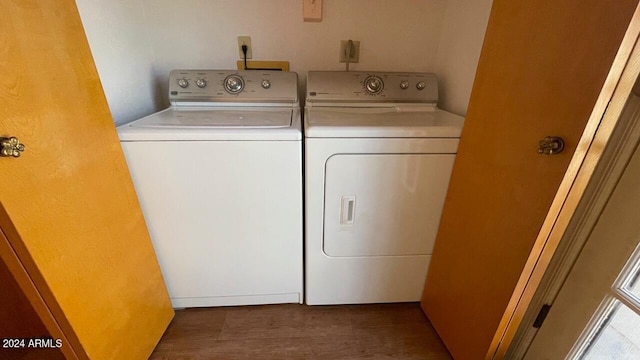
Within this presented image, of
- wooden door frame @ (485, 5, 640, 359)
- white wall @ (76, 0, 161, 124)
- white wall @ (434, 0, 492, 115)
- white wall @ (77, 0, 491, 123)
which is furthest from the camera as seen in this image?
white wall @ (77, 0, 491, 123)

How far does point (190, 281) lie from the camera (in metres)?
1.26

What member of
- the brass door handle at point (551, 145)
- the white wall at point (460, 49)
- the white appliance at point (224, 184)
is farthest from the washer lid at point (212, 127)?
the white wall at point (460, 49)

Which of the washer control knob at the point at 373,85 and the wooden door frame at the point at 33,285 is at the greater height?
the washer control knob at the point at 373,85

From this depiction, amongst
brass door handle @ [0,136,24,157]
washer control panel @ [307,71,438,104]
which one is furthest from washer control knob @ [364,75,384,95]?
brass door handle @ [0,136,24,157]

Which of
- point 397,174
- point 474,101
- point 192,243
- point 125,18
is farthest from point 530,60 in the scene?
point 125,18

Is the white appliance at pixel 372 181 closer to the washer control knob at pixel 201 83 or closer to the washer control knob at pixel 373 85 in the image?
the washer control knob at pixel 373 85

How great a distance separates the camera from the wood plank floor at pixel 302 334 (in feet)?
3.83

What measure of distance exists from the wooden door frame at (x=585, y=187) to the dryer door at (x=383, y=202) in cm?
42

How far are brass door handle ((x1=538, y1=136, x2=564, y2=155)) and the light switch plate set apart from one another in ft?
4.27

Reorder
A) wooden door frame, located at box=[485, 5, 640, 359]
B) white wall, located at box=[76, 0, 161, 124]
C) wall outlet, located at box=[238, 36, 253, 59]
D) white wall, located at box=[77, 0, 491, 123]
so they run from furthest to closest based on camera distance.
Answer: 1. wall outlet, located at box=[238, 36, 253, 59]
2. white wall, located at box=[77, 0, 491, 123]
3. white wall, located at box=[76, 0, 161, 124]
4. wooden door frame, located at box=[485, 5, 640, 359]

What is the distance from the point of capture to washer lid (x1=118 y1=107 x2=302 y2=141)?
952mm

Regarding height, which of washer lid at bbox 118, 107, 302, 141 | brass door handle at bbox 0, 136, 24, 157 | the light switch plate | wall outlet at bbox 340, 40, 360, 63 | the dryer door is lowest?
the dryer door

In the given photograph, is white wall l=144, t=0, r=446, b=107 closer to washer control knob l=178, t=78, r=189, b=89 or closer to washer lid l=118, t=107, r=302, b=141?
washer control knob l=178, t=78, r=189, b=89

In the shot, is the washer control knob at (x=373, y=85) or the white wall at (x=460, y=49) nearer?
the white wall at (x=460, y=49)
